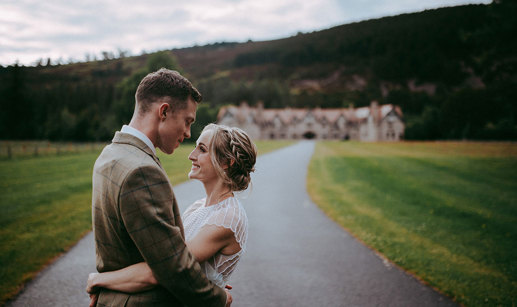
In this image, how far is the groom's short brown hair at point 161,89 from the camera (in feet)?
6.08

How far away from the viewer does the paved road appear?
14.1 feet

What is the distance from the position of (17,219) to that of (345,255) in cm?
816

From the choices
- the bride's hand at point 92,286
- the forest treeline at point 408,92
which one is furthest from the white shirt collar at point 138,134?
the forest treeline at point 408,92

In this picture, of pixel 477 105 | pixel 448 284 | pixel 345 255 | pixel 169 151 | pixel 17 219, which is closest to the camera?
pixel 169 151

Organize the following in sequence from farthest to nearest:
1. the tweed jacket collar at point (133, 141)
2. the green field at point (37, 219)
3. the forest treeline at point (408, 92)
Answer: the forest treeline at point (408, 92) < the green field at point (37, 219) < the tweed jacket collar at point (133, 141)

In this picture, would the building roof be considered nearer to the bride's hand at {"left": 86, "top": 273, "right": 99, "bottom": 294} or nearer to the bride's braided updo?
the bride's braided updo

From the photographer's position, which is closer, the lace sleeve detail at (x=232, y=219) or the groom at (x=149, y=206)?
the groom at (x=149, y=206)

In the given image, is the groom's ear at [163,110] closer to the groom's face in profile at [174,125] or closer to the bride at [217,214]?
the groom's face in profile at [174,125]

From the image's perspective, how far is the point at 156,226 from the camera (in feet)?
5.01

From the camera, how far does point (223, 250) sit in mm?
2119

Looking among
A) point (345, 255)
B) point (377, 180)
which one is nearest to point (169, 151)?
point (345, 255)

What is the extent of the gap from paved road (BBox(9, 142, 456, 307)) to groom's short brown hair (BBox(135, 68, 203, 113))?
3.86 feet

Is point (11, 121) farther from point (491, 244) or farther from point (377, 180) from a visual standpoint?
point (491, 244)

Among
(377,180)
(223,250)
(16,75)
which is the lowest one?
(377,180)
